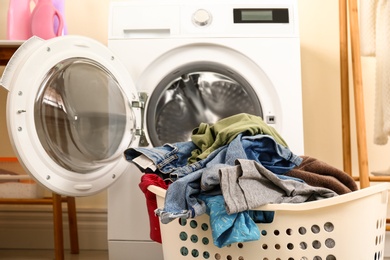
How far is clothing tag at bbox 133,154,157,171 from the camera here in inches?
48.4

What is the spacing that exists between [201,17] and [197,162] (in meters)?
0.65

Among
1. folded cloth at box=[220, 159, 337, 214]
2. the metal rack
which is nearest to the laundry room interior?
the metal rack

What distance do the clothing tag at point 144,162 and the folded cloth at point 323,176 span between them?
0.29 meters

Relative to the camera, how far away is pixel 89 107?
152 centimetres

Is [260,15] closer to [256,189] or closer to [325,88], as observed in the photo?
[325,88]

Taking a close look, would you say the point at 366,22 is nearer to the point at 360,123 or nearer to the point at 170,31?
the point at 360,123

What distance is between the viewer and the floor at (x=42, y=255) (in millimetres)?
1896

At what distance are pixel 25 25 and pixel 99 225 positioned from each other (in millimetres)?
762

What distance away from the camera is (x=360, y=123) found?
1672 mm

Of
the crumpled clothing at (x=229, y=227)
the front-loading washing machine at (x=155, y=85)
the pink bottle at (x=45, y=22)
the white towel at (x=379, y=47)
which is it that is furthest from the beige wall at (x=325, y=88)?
the crumpled clothing at (x=229, y=227)

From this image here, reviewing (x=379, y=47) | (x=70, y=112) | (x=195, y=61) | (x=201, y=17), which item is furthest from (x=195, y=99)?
(x=379, y=47)

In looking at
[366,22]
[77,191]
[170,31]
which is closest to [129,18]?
[170,31]

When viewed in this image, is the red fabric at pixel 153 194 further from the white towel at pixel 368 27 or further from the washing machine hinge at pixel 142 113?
the white towel at pixel 368 27

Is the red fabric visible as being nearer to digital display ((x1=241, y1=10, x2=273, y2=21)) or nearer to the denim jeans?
the denim jeans
